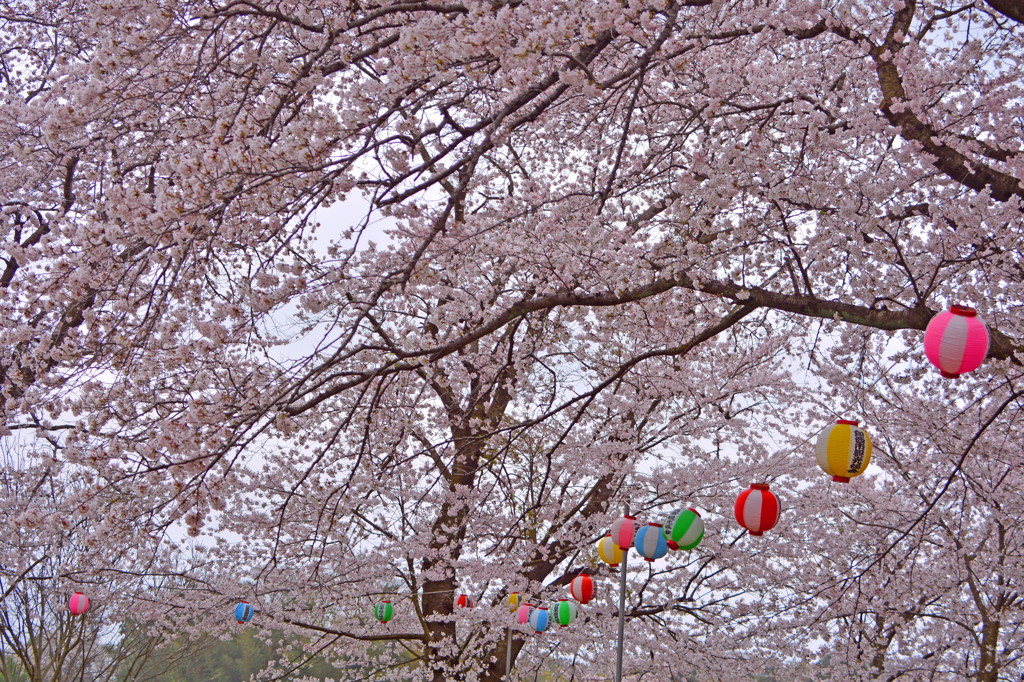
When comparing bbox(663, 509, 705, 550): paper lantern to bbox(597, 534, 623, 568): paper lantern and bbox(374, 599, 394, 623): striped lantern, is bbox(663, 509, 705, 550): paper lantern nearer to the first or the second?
bbox(597, 534, 623, 568): paper lantern

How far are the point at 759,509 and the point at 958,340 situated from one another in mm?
1977

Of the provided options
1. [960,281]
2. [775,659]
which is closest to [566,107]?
[960,281]

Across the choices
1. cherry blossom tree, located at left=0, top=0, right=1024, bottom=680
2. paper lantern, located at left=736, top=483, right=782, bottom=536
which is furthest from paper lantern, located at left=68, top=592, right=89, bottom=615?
paper lantern, located at left=736, top=483, right=782, bottom=536

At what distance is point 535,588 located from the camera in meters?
8.80

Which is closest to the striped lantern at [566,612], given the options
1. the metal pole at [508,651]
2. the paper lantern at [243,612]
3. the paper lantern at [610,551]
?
the metal pole at [508,651]

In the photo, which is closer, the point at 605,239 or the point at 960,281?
the point at 605,239

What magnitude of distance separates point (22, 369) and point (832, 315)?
413 centimetres

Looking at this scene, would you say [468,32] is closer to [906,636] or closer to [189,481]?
[189,481]

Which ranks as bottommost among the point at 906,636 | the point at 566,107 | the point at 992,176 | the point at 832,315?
the point at 906,636

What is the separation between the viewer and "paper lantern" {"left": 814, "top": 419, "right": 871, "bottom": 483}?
4.35 meters

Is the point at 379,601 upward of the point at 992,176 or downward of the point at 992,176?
downward

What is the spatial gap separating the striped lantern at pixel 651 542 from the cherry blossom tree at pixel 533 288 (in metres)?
1.20

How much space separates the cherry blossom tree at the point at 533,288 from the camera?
3451 millimetres

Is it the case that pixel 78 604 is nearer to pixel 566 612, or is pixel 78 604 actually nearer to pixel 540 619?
pixel 540 619
